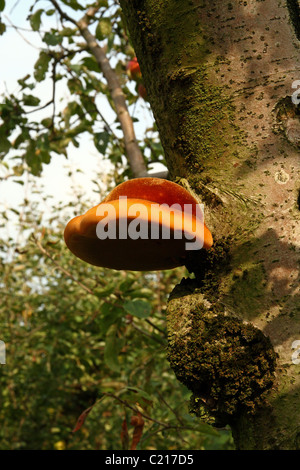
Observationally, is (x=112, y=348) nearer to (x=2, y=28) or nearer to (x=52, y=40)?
(x=52, y=40)

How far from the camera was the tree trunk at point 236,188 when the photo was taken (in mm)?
916

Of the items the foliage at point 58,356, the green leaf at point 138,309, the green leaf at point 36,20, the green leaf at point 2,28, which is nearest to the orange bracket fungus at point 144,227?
the green leaf at point 138,309

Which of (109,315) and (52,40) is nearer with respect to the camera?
(109,315)

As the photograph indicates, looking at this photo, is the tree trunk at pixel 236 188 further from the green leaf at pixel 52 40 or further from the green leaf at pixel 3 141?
the green leaf at pixel 3 141

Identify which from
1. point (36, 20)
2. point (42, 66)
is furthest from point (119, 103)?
point (36, 20)

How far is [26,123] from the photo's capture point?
10.7 feet

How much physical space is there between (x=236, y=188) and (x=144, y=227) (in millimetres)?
213

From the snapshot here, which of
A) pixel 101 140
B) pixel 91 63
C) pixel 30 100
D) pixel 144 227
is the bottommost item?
pixel 144 227

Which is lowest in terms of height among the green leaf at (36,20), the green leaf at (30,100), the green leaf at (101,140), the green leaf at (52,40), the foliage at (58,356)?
the foliage at (58,356)

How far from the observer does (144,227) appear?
1006 millimetres

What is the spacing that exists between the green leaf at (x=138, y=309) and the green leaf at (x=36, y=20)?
2002mm

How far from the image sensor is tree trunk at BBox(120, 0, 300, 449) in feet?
3.01

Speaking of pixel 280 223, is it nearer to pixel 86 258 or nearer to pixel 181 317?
pixel 181 317
